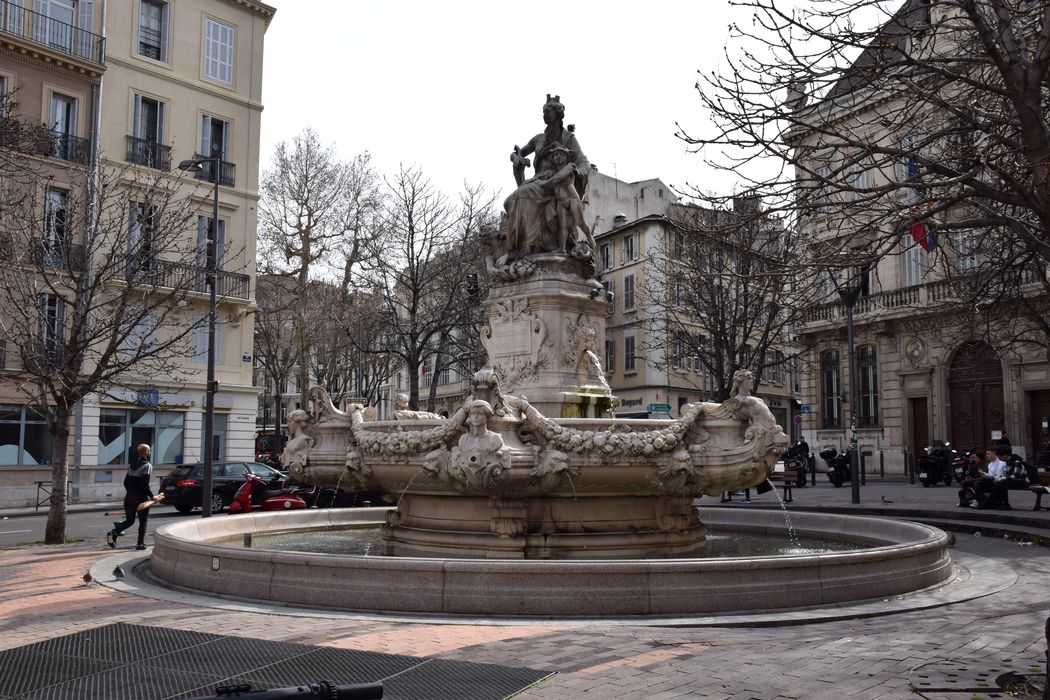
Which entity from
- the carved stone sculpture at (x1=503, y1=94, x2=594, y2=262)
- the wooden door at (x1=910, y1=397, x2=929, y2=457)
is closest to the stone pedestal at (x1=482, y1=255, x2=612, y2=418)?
the carved stone sculpture at (x1=503, y1=94, x2=594, y2=262)

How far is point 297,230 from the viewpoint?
132 feet

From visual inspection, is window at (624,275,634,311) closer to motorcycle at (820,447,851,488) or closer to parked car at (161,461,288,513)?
motorcycle at (820,447,851,488)

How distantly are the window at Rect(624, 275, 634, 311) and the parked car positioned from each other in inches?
1331

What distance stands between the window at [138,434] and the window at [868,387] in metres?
27.9

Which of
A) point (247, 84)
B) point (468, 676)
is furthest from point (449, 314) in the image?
point (468, 676)

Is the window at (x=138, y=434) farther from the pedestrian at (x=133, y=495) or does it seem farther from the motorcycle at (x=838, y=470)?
the motorcycle at (x=838, y=470)

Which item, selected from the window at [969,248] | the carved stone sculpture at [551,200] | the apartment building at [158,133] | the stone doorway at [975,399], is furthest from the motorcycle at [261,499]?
the stone doorway at [975,399]

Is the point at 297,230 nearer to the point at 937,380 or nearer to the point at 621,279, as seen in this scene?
the point at 621,279

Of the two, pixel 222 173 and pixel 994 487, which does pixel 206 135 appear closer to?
pixel 222 173

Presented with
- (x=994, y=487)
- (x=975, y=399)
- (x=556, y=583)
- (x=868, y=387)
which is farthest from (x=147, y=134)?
(x=975, y=399)

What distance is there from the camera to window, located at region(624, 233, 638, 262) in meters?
54.8

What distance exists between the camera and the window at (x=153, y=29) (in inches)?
1332

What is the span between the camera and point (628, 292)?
183 feet

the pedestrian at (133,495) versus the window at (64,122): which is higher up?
the window at (64,122)
